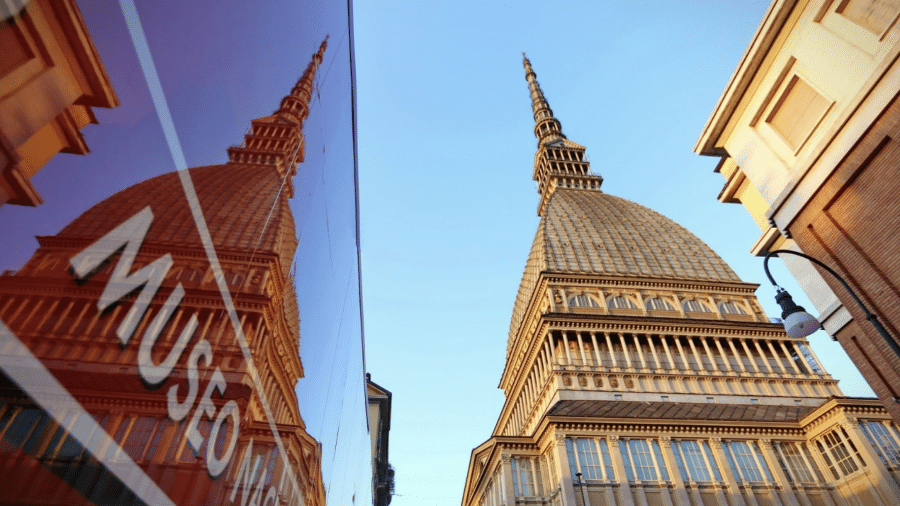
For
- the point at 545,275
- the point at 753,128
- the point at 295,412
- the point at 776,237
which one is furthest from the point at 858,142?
the point at 545,275

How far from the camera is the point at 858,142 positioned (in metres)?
11.6

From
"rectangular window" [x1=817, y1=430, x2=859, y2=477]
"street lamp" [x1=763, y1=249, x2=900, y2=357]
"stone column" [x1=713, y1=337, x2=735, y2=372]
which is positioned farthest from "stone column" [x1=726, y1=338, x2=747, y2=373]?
"street lamp" [x1=763, y1=249, x2=900, y2=357]

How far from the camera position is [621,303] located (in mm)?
52000

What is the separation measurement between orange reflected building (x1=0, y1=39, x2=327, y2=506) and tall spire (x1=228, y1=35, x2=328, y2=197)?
0.06ft

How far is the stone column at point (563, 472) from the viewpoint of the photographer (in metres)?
29.0

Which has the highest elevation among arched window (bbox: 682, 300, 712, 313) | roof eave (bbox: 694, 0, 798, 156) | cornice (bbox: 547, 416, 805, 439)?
arched window (bbox: 682, 300, 712, 313)

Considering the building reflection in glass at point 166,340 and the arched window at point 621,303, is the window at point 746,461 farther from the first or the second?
the building reflection in glass at point 166,340

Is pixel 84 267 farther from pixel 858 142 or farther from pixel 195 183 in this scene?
pixel 858 142

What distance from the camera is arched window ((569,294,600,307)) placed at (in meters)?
51.0

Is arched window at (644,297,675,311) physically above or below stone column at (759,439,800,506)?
above

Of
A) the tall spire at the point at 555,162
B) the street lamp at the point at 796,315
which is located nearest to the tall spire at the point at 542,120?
the tall spire at the point at 555,162

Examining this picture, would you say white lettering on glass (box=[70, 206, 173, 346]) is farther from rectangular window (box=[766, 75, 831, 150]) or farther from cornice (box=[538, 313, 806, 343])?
cornice (box=[538, 313, 806, 343])

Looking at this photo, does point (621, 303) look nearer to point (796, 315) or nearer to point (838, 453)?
point (838, 453)

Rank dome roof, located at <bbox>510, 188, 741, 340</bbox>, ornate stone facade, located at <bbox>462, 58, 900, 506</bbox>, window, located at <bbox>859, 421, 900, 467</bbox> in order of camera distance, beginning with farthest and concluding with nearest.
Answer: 1. dome roof, located at <bbox>510, 188, 741, 340</bbox>
2. window, located at <bbox>859, 421, 900, 467</bbox>
3. ornate stone facade, located at <bbox>462, 58, 900, 506</bbox>
